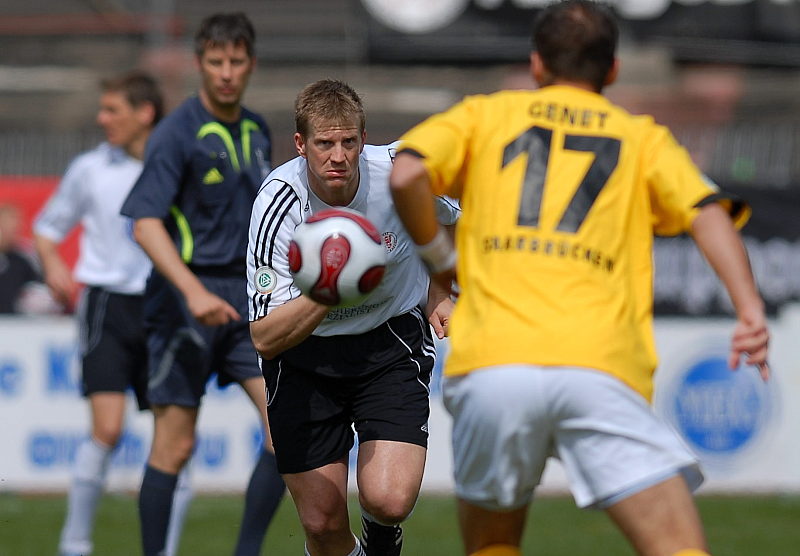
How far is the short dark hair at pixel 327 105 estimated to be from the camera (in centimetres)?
463

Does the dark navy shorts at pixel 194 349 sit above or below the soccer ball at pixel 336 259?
below

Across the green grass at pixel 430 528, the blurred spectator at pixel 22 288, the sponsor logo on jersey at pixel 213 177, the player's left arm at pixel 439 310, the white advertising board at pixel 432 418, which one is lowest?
the green grass at pixel 430 528

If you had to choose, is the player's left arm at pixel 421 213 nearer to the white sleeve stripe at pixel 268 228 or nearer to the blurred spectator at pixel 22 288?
the white sleeve stripe at pixel 268 228

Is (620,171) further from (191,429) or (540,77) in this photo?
(191,429)

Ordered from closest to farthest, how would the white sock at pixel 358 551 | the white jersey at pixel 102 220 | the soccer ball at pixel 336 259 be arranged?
the soccer ball at pixel 336 259
the white sock at pixel 358 551
the white jersey at pixel 102 220

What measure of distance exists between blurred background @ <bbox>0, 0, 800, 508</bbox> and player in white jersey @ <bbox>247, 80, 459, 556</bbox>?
16.9ft

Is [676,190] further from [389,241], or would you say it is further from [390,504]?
[390,504]

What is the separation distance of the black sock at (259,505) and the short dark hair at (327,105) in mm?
1803

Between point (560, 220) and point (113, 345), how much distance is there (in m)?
4.07

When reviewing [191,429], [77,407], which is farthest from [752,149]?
[191,429]

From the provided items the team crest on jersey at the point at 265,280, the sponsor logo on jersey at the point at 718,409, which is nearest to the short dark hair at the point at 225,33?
the team crest on jersey at the point at 265,280

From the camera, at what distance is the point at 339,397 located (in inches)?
201

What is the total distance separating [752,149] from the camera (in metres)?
11.3

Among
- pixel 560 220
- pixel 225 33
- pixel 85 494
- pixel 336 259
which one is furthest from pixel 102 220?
pixel 560 220
